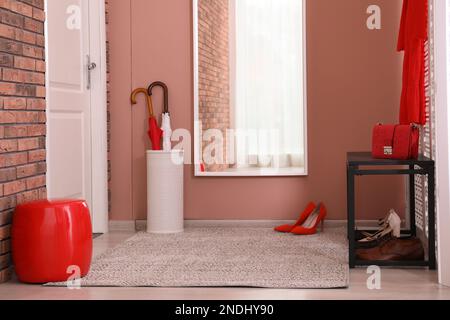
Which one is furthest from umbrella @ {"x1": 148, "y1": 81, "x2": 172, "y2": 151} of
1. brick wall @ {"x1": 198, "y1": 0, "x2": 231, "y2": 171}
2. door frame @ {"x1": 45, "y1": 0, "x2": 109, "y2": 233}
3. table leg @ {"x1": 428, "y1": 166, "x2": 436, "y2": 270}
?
table leg @ {"x1": 428, "y1": 166, "x2": 436, "y2": 270}

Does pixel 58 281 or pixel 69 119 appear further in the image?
pixel 69 119

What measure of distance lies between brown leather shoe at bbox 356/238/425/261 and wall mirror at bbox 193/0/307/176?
4.62 feet

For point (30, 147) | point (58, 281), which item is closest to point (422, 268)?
point (58, 281)

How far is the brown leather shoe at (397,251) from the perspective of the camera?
12.7ft

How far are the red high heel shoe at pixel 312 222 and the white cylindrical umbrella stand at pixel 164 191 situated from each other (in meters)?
0.77

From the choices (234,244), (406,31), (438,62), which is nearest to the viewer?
(438,62)

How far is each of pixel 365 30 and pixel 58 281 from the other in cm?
270

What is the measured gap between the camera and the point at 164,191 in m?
5.17

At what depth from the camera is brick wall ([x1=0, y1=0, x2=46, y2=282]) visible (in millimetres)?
3543

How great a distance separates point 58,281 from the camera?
3596mm

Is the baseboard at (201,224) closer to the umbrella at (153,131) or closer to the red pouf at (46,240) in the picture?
the umbrella at (153,131)

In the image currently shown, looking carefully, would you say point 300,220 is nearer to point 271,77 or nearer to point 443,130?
point 271,77
